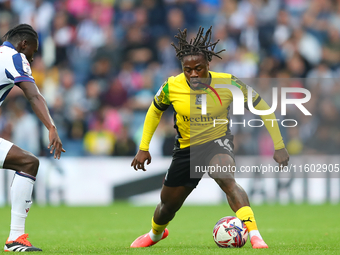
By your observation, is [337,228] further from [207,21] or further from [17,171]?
[207,21]

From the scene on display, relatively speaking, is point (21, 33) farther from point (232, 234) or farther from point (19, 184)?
point (232, 234)

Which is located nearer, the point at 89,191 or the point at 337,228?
the point at 337,228

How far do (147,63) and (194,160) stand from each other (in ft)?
32.0

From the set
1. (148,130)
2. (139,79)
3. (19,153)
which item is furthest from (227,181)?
(139,79)

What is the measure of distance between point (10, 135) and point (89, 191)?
8.27 ft

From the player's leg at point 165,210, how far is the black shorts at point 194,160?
0.25 feet

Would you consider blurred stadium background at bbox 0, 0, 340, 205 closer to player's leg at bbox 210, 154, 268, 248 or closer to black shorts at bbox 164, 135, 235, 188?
black shorts at bbox 164, 135, 235, 188

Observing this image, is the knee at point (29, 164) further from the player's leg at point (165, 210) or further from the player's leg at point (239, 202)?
the player's leg at point (239, 202)

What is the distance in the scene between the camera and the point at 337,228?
27.5ft

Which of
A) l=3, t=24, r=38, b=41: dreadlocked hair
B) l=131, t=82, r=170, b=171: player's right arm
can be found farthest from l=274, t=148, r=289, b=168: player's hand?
l=3, t=24, r=38, b=41: dreadlocked hair

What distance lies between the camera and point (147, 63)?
→ 15617mm

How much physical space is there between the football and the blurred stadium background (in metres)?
7.02

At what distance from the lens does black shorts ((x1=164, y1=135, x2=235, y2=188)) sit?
241 inches

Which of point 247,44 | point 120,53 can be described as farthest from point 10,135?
point 247,44
